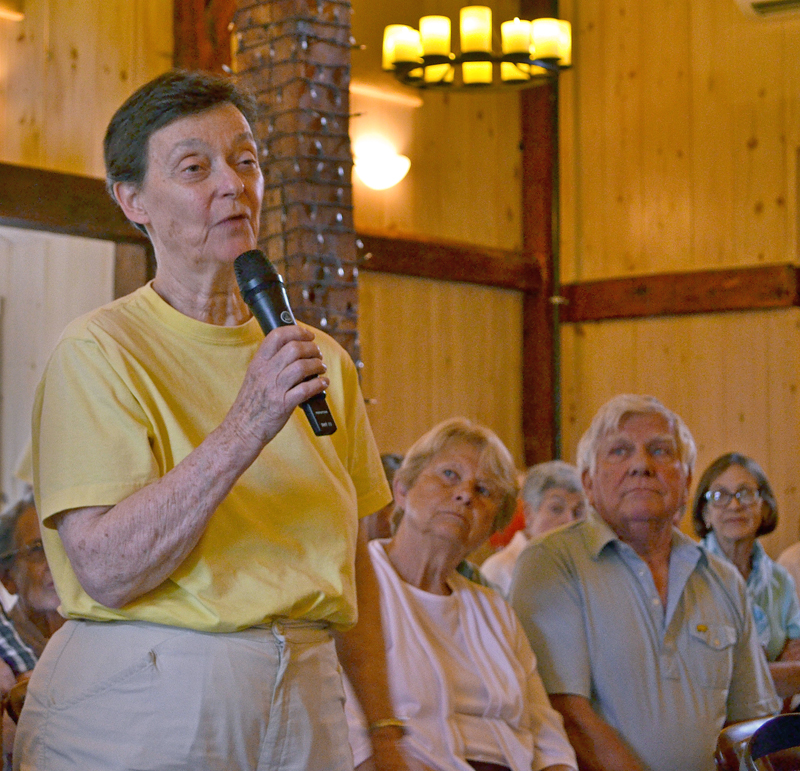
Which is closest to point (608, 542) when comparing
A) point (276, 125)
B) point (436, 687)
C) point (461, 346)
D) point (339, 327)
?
point (436, 687)

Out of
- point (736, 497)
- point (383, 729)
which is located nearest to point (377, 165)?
point (736, 497)

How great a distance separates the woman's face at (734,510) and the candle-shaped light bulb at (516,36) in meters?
2.48

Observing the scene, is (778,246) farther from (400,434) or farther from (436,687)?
(436,687)

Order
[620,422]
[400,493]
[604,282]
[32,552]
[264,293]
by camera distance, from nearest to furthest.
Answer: [264,293] → [400,493] → [620,422] → [32,552] → [604,282]

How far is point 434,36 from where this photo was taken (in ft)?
18.2

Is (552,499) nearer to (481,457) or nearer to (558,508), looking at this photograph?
(558,508)

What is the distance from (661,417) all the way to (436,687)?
962 mm

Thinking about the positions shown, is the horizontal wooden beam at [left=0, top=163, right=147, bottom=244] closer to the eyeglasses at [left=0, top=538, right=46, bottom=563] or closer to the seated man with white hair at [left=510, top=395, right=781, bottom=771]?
the eyeglasses at [left=0, top=538, right=46, bottom=563]

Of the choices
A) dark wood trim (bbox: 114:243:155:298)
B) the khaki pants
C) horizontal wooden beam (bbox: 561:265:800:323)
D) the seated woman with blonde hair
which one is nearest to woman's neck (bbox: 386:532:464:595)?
the seated woman with blonde hair

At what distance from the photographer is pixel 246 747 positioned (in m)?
1.23

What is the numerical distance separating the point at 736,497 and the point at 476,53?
265 cm

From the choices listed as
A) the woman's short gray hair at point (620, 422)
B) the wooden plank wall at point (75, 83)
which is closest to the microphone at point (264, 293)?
the woman's short gray hair at point (620, 422)

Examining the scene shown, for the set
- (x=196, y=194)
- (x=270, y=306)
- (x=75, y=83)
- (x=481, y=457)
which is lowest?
(x=481, y=457)

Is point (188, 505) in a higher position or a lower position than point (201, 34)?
lower
